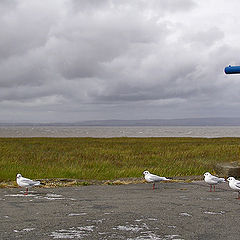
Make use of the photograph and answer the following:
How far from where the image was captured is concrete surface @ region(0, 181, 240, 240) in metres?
6.29

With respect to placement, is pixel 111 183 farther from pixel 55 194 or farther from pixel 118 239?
pixel 118 239

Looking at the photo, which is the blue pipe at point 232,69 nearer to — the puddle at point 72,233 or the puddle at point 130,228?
the puddle at point 130,228

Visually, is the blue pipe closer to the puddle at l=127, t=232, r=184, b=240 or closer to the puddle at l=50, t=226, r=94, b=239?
the puddle at l=127, t=232, r=184, b=240

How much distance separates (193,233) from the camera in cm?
633

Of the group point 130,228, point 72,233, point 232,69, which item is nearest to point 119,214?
point 130,228

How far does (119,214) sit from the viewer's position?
25.1ft

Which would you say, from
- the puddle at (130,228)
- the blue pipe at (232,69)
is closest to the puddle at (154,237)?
the puddle at (130,228)

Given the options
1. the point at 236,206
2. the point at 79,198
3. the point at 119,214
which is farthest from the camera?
the point at 79,198

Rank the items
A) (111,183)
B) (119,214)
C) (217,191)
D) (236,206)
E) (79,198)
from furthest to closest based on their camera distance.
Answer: (111,183) < (217,191) < (79,198) < (236,206) < (119,214)

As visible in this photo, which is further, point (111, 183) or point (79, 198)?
point (111, 183)

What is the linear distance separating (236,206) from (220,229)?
7.58ft

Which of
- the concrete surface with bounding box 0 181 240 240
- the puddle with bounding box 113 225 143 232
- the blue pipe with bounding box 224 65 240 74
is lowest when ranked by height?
the concrete surface with bounding box 0 181 240 240

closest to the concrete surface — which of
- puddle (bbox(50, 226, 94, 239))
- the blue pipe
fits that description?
puddle (bbox(50, 226, 94, 239))

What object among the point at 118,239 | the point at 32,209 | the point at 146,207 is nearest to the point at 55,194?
the point at 32,209
